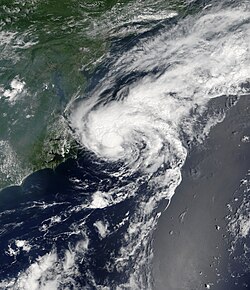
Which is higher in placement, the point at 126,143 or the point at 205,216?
the point at 126,143

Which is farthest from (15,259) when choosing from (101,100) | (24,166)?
(101,100)

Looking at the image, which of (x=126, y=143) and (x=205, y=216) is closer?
(x=205, y=216)

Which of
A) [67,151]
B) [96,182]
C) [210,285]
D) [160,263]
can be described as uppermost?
[67,151]

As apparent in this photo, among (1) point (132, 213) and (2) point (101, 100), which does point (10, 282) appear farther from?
(2) point (101, 100)
